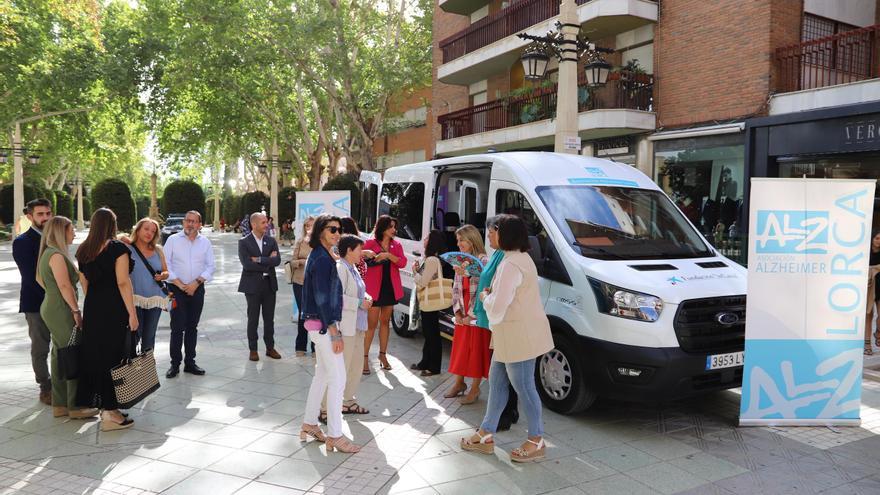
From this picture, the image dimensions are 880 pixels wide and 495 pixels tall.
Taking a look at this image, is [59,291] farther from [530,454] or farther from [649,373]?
[649,373]

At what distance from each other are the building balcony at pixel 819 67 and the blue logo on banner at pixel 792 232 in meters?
8.33

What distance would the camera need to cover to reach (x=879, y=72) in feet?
42.4

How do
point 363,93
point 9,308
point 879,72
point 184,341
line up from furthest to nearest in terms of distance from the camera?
1. point 363,93
2. point 879,72
3. point 9,308
4. point 184,341

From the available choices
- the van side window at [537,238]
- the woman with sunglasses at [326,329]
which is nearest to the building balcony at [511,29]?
the van side window at [537,238]

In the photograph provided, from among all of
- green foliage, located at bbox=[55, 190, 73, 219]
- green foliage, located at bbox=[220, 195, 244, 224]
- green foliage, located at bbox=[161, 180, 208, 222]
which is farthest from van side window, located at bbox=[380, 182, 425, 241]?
green foliage, located at bbox=[55, 190, 73, 219]

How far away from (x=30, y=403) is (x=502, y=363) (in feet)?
14.3

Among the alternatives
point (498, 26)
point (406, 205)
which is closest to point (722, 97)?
point (498, 26)

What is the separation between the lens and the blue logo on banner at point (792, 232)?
16.9ft

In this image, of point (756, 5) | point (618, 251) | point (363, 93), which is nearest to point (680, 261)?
point (618, 251)

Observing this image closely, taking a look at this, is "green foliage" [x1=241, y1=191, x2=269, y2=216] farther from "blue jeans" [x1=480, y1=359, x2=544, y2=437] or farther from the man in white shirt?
"blue jeans" [x1=480, y1=359, x2=544, y2=437]

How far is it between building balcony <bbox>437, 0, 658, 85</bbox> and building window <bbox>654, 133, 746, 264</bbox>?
326 centimetres

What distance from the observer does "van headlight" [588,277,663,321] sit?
497cm

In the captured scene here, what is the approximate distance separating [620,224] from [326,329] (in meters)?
2.95

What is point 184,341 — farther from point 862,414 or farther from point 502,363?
point 862,414
